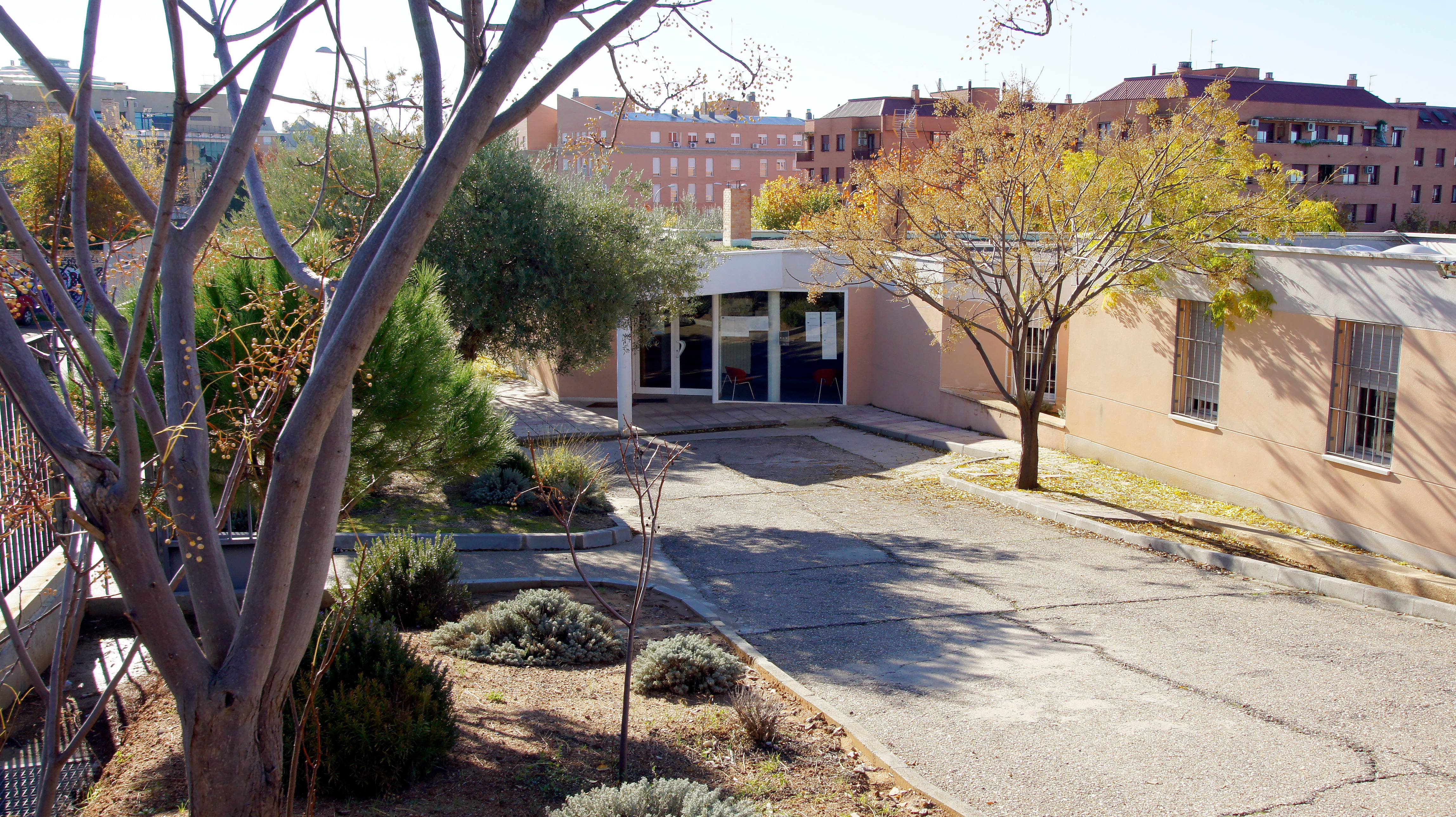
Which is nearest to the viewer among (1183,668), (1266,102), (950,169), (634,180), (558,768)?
(558,768)

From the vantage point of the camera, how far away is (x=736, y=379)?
891 inches

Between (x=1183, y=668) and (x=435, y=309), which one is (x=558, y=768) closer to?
(x=1183, y=668)

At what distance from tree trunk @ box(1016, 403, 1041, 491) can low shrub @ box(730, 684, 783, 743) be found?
9.21m

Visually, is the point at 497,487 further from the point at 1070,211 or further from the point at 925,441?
the point at 925,441

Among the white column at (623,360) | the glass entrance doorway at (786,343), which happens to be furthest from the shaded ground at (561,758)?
the glass entrance doorway at (786,343)

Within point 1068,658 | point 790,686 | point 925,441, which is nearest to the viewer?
point 790,686

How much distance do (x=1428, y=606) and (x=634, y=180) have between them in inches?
545

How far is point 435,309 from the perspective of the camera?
10242 millimetres

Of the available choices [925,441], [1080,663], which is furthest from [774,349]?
[1080,663]

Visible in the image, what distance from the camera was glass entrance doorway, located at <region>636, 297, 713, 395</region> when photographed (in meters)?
22.7

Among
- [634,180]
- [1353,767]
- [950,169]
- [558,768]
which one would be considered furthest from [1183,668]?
[634,180]

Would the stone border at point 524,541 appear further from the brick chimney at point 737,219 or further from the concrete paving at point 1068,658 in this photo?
the brick chimney at point 737,219

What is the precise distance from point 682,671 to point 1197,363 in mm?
10641

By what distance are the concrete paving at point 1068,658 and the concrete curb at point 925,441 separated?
356cm
